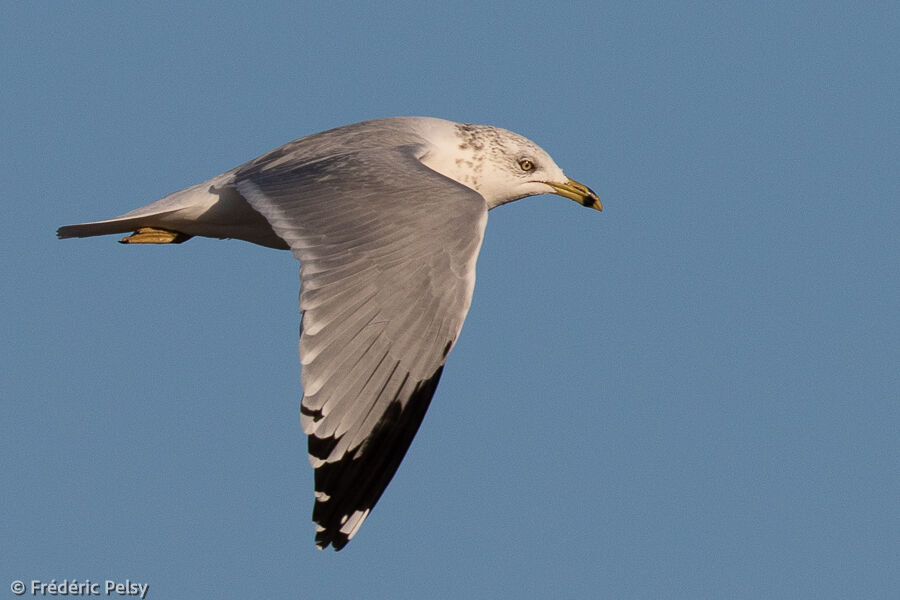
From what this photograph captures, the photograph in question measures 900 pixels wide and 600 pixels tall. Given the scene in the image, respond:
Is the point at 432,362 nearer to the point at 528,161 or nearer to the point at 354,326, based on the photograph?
the point at 354,326

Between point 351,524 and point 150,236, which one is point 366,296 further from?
point 150,236

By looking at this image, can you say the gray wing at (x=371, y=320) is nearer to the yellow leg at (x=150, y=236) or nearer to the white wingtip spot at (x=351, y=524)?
the white wingtip spot at (x=351, y=524)

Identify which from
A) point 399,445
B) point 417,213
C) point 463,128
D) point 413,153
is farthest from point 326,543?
point 463,128

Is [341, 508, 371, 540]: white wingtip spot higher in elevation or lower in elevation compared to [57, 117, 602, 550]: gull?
lower

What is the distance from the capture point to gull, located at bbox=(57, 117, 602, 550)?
18.0 ft

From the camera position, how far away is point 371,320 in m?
5.61

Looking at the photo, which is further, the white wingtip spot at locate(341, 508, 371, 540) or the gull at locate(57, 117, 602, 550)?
the white wingtip spot at locate(341, 508, 371, 540)

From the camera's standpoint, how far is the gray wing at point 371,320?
18.0ft

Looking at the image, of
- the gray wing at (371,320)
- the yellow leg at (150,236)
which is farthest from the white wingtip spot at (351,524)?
the yellow leg at (150,236)

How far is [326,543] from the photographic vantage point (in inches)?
224

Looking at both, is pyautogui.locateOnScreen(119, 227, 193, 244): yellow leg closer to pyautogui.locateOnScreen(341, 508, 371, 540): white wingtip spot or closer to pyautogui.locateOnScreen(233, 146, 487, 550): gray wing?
pyautogui.locateOnScreen(233, 146, 487, 550): gray wing

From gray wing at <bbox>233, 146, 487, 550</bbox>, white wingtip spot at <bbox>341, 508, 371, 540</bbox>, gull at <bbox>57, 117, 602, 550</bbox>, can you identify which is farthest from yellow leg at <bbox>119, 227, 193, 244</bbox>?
white wingtip spot at <bbox>341, 508, 371, 540</bbox>

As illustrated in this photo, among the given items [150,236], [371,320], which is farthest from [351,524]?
[150,236]

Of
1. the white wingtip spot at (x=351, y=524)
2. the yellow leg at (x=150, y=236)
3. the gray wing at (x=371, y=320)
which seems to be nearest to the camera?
the gray wing at (x=371, y=320)
